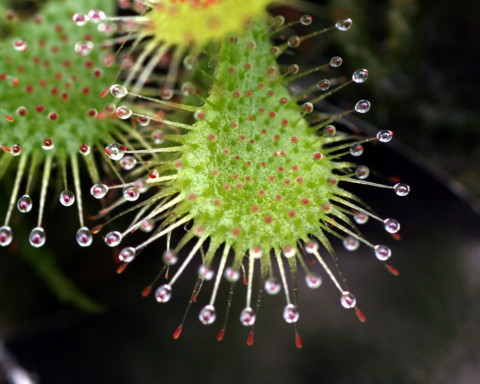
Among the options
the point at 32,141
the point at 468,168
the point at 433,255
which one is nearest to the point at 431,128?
the point at 468,168

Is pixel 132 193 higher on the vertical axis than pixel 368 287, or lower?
higher

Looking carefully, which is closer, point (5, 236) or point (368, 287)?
point (5, 236)

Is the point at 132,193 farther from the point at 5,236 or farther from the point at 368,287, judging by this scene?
the point at 368,287

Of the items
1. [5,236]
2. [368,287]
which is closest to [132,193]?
[5,236]

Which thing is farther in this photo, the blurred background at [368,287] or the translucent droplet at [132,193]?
the blurred background at [368,287]

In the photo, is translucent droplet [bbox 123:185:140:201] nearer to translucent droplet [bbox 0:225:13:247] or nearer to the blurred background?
translucent droplet [bbox 0:225:13:247]

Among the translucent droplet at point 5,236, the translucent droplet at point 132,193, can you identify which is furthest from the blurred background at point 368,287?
the translucent droplet at point 132,193

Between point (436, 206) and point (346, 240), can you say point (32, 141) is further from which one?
point (436, 206)

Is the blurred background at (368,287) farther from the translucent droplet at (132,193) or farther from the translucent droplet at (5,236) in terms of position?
the translucent droplet at (132,193)
